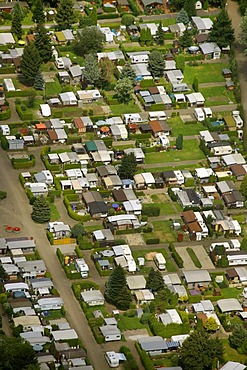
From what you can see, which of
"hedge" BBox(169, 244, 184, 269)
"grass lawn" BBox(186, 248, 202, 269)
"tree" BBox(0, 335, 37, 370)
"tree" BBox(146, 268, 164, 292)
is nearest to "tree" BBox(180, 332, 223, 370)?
"tree" BBox(146, 268, 164, 292)

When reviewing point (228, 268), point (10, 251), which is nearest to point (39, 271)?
point (10, 251)

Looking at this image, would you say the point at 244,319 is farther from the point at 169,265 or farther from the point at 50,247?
the point at 50,247

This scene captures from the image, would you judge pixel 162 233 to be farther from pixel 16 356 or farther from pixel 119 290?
pixel 16 356

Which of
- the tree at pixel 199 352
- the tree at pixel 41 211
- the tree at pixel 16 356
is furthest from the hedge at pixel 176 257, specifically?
the tree at pixel 16 356

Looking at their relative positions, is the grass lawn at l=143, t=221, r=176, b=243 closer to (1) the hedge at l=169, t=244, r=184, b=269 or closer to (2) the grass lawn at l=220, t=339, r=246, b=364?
(1) the hedge at l=169, t=244, r=184, b=269

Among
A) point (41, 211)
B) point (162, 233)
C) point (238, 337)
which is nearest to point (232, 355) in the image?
point (238, 337)
